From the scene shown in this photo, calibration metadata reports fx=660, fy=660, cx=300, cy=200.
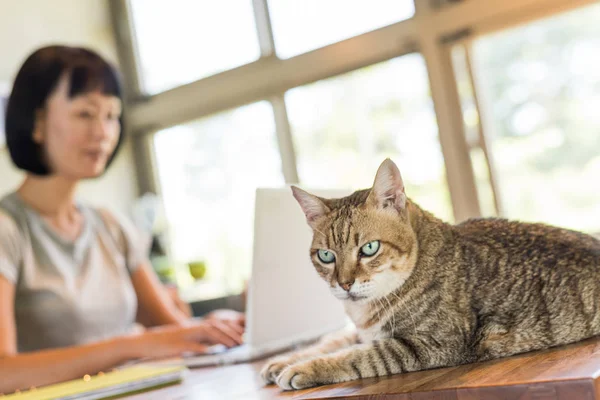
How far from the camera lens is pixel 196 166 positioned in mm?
4062

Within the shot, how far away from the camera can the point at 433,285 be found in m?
1.10

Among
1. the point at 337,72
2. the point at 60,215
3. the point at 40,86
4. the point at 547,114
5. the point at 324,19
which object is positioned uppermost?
the point at 324,19

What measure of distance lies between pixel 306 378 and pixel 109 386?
0.49 m

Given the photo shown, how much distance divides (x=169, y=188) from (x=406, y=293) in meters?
3.27

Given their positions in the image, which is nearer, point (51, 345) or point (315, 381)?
point (315, 381)

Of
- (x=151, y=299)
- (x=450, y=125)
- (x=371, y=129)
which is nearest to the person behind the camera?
(x=151, y=299)

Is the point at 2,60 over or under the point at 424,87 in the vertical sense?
over

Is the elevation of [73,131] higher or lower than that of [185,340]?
higher

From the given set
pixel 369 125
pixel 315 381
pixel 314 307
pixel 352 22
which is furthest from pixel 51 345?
pixel 352 22

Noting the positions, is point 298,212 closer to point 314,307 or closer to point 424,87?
point 314,307

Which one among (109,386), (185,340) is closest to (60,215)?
(185,340)

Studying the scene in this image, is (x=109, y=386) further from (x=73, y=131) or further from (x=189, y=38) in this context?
(x=189, y=38)

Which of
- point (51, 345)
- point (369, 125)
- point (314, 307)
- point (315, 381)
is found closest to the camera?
point (315, 381)

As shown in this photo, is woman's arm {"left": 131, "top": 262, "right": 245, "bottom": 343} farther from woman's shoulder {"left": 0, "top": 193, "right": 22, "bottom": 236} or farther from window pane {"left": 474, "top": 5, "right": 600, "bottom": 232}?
window pane {"left": 474, "top": 5, "right": 600, "bottom": 232}
